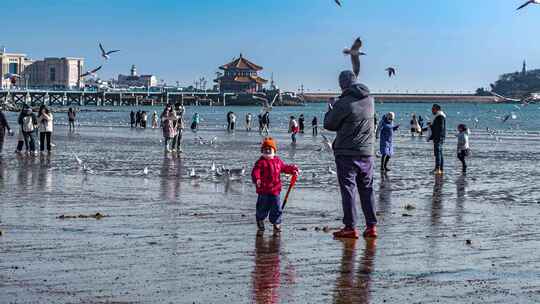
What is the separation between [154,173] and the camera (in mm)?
19562

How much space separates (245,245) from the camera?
9.46 m

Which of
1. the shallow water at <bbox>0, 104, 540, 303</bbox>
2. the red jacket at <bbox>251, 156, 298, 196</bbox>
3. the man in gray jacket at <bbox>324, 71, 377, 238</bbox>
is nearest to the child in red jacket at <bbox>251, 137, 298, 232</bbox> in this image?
the red jacket at <bbox>251, 156, 298, 196</bbox>

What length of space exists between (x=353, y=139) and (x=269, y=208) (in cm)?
119

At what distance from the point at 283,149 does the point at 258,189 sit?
21.7 metres

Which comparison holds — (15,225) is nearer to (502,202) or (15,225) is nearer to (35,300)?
(35,300)

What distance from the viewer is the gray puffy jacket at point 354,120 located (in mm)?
10320

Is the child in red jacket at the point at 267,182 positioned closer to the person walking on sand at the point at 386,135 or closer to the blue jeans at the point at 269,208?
the blue jeans at the point at 269,208

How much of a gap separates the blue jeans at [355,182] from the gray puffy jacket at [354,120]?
0.08 meters

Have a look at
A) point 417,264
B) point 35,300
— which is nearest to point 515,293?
point 417,264

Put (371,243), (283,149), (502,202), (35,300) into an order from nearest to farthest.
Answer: (35,300) < (371,243) < (502,202) < (283,149)

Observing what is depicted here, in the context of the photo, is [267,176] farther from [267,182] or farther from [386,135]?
[386,135]

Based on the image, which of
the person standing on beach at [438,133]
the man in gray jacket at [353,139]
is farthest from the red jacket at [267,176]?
the person standing on beach at [438,133]

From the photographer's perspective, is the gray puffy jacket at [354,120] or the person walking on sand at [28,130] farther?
the person walking on sand at [28,130]

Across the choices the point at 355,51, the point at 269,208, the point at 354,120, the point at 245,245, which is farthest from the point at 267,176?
the point at 355,51
